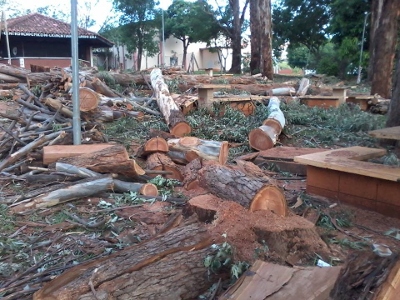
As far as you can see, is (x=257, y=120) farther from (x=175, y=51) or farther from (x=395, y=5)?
(x=175, y=51)

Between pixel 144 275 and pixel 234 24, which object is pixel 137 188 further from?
pixel 234 24

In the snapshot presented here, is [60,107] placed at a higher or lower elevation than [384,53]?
lower

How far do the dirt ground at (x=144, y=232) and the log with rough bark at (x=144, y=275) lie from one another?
24 cm

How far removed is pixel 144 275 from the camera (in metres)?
2.45

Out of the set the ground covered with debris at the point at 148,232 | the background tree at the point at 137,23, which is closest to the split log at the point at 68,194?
the ground covered with debris at the point at 148,232

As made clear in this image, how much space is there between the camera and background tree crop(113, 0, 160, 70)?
31.9 m

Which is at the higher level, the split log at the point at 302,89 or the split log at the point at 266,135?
the split log at the point at 302,89

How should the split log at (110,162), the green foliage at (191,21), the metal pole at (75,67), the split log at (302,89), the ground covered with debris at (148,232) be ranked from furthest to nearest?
the green foliage at (191,21), the split log at (302,89), the metal pole at (75,67), the split log at (110,162), the ground covered with debris at (148,232)

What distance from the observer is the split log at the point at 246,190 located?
319cm

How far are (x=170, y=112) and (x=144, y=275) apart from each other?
5.35 metres

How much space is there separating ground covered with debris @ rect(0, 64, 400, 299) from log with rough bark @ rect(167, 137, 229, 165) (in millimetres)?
227

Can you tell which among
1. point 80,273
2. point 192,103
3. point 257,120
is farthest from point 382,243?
point 192,103

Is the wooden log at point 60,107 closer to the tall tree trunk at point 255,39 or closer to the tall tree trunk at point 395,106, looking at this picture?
the tall tree trunk at point 395,106

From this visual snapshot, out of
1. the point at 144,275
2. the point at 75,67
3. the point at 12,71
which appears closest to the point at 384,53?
the point at 12,71
